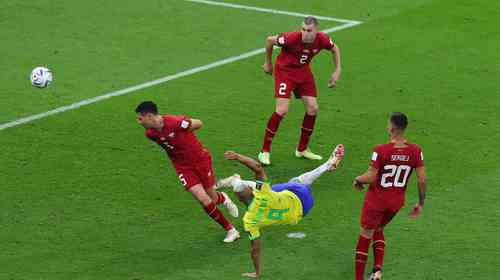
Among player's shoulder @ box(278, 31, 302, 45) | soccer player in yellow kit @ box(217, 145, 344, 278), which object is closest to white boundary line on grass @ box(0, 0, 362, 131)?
player's shoulder @ box(278, 31, 302, 45)

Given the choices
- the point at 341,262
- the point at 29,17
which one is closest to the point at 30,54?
the point at 29,17

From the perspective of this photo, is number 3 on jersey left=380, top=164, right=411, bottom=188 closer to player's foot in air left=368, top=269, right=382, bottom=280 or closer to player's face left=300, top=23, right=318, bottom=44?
player's foot in air left=368, top=269, right=382, bottom=280

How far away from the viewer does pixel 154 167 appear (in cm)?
1664

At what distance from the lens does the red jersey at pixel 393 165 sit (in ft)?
40.9

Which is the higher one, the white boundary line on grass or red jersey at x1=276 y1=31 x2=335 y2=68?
the white boundary line on grass

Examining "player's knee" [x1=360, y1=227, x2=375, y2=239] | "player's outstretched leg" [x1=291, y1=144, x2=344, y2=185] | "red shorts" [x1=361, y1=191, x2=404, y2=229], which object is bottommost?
"player's knee" [x1=360, y1=227, x2=375, y2=239]

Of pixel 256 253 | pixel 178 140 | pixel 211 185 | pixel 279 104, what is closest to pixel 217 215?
pixel 211 185

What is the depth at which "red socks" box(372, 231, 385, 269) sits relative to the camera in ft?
42.8

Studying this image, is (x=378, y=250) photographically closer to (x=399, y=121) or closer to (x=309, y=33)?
(x=399, y=121)

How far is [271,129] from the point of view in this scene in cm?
1678

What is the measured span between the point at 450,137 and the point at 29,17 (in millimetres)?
10252

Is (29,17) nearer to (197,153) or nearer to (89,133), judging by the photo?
(89,133)

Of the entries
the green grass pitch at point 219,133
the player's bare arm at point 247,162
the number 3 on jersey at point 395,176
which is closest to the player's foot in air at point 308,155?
the green grass pitch at point 219,133

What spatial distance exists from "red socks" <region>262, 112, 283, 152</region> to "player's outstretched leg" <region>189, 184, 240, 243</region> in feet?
9.04
